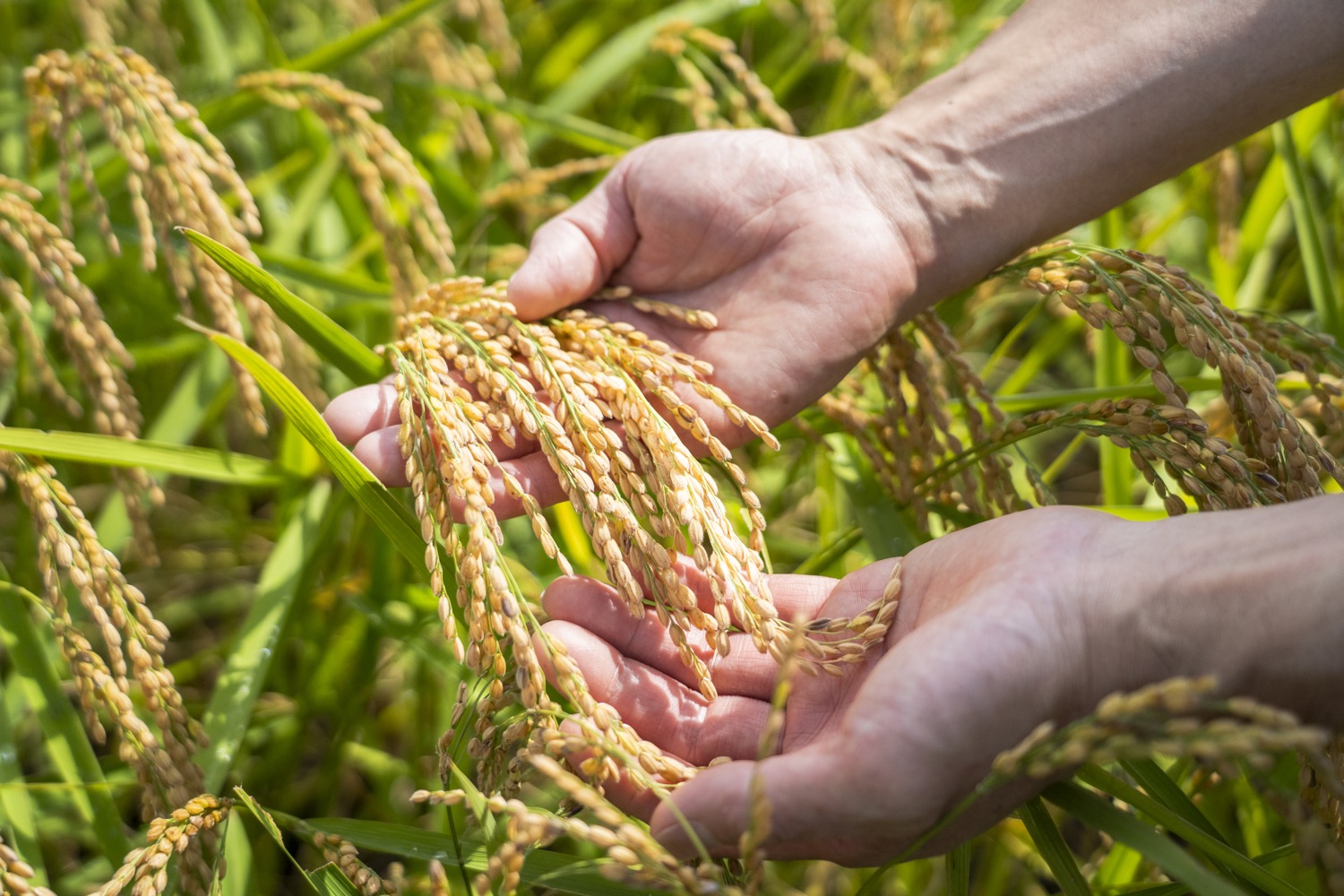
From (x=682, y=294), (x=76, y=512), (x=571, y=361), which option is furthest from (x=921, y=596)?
(x=76, y=512)

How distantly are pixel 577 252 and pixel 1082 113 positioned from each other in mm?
1212

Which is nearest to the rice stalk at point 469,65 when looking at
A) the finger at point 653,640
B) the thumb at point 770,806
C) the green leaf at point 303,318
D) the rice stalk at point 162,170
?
the rice stalk at point 162,170

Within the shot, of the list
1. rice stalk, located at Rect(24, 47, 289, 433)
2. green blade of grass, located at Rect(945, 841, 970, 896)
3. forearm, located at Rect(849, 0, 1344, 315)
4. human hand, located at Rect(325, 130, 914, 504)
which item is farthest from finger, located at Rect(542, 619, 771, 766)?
forearm, located at Rect(849, 0, 1344, 315)

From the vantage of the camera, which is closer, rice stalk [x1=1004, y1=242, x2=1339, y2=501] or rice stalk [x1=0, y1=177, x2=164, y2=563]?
rice stalk [x1=1004, y1=242, x2=1339, y2=501]

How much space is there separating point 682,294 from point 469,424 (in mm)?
832

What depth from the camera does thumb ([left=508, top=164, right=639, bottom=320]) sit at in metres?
1.92

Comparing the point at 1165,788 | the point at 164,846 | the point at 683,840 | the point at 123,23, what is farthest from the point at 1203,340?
the point at 123,23

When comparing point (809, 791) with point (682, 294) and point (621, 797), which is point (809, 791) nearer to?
point (621, 797)

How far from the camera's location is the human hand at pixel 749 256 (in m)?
1.96

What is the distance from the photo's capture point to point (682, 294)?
2195 millimetres

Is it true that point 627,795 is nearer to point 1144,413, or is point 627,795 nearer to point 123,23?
point 1144,413

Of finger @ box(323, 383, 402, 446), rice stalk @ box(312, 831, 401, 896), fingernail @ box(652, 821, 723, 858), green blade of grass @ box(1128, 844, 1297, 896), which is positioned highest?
finger @ box(323, 383, 402, 446)

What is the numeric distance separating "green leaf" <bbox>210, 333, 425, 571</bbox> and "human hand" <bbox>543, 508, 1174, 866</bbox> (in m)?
0.29

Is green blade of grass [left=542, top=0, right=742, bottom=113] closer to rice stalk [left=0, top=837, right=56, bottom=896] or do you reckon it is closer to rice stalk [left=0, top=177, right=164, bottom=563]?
rice stalk [left=0, top=177, right=164, bottom=563]
